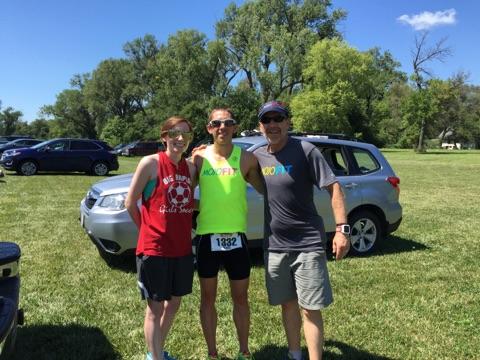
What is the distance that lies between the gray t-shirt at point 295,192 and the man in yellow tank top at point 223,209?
0.19 m

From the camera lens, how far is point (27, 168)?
774 inches

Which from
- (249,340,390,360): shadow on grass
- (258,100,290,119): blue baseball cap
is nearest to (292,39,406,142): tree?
(249,340,390,360): shadow on grass

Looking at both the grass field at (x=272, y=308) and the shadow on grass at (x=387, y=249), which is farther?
the shadow on grass at (x=387, y=249)

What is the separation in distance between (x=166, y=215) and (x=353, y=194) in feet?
13.8

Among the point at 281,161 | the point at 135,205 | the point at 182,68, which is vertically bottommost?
the point at 135,205

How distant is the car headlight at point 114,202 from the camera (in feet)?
18.9

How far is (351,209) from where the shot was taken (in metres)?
6.86

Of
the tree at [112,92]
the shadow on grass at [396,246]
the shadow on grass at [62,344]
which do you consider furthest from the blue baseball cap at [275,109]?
the tree at [112,92]

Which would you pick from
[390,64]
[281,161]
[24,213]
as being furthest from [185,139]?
[390,64]

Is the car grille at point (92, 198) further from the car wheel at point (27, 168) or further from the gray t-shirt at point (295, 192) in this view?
the car wheel at point (27, 168)

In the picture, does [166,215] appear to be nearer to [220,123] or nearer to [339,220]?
[220,123]

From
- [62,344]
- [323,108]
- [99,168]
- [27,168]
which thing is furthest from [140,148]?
[62,344]

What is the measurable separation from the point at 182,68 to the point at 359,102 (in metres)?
20.5

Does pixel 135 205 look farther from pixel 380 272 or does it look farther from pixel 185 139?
pixel 380 272
